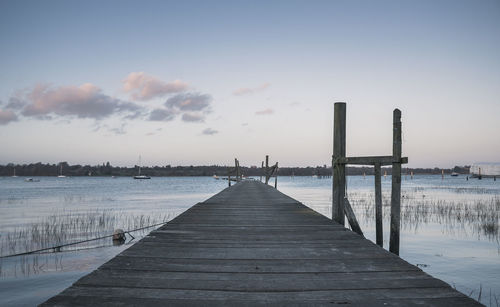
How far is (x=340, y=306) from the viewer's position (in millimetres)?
2816

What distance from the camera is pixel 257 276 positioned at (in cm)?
360

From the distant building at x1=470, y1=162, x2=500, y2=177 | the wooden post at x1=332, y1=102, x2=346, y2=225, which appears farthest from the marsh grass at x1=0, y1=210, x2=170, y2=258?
the distant building at x1=470, y1=162, x2=500, y2=177

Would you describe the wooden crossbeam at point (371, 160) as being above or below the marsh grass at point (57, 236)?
above

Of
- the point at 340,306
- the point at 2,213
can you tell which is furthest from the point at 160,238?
the point at 2,213

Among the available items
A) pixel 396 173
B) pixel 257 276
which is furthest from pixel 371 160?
pixel 257 276

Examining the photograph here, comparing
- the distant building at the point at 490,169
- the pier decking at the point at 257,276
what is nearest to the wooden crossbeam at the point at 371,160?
the pier decking at the point at 257,276

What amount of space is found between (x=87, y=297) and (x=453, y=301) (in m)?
3.19

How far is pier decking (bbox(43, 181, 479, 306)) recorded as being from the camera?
2916 millimetres

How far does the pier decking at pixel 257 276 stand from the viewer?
115 inches

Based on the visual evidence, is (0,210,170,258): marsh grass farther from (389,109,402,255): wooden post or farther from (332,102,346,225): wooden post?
(389,109,402,255): wooden post

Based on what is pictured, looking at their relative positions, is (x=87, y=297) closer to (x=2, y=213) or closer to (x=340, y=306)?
(x=340, y=306)

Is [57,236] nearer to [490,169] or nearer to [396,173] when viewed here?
[396,173]

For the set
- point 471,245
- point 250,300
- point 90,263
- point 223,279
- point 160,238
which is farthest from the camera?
point 471,245

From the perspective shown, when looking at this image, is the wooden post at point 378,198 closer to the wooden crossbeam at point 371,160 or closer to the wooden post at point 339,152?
the wooden crossbeam at point 371,160
